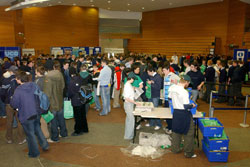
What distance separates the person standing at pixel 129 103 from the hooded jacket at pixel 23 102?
1785mm

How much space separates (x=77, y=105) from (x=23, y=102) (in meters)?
1.28

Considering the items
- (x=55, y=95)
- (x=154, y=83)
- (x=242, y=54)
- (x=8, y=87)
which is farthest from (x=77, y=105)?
(x=242, y=54)

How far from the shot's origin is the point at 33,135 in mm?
3662

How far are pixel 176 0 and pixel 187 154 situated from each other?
47.2 feet

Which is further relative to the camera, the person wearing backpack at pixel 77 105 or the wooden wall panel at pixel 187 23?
the wooden wall panel at pixel 187 23

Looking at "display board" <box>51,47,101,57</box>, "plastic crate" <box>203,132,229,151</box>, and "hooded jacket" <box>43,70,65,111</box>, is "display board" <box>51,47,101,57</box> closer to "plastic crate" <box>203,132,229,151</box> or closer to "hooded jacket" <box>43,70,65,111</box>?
"hooded jacket" <box>43,70,65,111</box>

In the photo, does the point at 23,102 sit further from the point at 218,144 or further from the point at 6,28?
the point at 6,28

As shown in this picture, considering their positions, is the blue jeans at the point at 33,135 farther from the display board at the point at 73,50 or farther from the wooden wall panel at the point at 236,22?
the wooden wall panel at the point at 236,22

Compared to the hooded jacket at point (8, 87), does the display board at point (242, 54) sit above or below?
above

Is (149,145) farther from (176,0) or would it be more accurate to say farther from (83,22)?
(83,22)

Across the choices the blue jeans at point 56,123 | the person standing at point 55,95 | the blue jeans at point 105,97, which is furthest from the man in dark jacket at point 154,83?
the blue jeans at point 56,123

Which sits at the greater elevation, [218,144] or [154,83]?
[154,83]

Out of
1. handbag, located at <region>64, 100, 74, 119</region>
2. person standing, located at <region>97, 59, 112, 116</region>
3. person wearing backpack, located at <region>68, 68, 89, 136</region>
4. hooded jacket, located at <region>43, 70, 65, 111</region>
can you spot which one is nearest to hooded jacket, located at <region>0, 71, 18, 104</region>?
hooded jacket, located at <region>43, 70, 65, 111</region>

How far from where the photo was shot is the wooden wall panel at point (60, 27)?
53.0 feet
